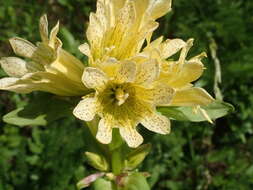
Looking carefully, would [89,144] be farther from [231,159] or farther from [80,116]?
[231,159]

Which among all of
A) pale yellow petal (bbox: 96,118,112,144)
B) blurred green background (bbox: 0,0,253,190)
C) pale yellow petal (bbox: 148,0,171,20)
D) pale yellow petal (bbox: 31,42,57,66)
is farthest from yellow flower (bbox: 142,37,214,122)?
A: blurred green background (bbox: 0,0,253,190)

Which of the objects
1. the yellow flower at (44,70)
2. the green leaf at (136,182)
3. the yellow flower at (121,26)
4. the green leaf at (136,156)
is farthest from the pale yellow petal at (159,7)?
the green leaf at (136,182)

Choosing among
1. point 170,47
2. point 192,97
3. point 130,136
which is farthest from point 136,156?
point 170,47

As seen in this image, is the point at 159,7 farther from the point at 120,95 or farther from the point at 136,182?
the point at 136,182

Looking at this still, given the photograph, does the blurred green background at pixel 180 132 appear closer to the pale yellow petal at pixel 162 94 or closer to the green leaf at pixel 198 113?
the green leaf at pixel 198 113

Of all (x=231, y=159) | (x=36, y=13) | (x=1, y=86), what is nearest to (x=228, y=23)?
(x=231, y=159)
